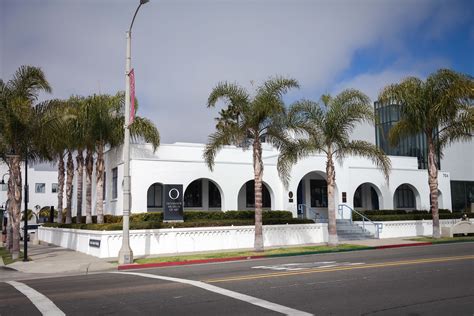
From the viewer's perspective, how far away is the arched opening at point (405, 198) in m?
37.1

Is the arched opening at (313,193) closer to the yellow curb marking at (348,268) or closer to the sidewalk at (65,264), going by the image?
the sidewalk at (65,264)

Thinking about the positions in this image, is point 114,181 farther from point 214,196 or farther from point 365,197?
point 365,197

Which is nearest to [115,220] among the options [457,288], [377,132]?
[457,288]

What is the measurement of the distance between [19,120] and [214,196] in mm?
13715

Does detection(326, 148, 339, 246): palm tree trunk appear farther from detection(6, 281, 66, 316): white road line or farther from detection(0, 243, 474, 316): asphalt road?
detection(6, 281, 66, 316): white road line

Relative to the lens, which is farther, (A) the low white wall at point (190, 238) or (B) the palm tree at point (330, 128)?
(B) the palm tree at point (330, 128)

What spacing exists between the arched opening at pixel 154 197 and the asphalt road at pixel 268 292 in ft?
45.7

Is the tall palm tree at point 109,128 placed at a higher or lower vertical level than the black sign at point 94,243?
higher

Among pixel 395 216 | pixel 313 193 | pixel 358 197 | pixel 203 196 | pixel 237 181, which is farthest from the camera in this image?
pixel 358 197

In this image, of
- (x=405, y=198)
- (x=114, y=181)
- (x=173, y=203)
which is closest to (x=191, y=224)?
(x=173, y=203)

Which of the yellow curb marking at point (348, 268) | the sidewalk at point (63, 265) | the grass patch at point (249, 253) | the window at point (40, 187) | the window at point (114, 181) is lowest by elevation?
the sidewalk at point (63, 265)

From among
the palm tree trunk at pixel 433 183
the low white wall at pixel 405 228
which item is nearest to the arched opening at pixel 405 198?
the low white wall at pixel 405 228

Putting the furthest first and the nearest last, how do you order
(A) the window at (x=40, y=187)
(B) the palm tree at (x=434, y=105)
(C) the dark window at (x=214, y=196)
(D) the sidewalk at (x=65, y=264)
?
1. (A) the window at (x=40, y=187)
2. (C) the dark window at (x=214, y=196)
3. (B) the palm tree at (x=434, y=105)
4. (D) the sidewalk at (x=65, y=264)

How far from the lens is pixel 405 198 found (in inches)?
1483
